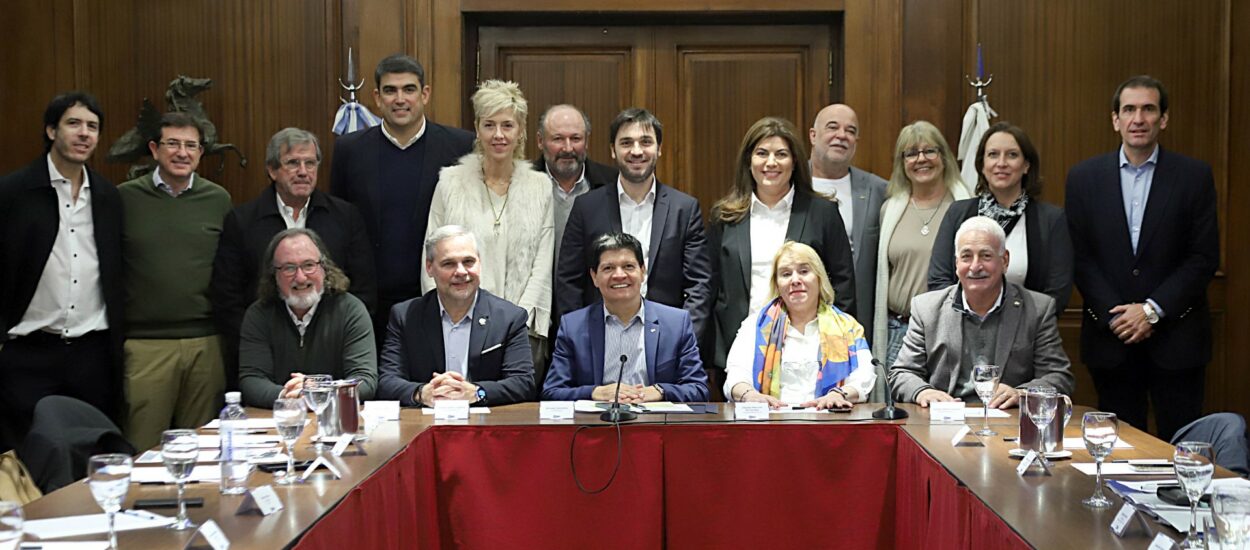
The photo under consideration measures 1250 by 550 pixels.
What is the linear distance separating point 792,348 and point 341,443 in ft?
5.04

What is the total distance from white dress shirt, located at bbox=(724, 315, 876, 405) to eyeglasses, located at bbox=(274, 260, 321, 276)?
52.7 inches

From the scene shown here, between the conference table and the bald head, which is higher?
the bald head

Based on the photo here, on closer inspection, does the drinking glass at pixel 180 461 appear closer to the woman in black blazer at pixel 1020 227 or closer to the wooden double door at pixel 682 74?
the woman in black blazer at pixel 1020 227

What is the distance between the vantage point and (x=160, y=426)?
4.38 meters

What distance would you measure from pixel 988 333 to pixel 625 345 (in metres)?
1.11

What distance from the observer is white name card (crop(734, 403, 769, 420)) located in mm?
3320

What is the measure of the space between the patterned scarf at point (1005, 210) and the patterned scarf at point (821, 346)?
0.72 m

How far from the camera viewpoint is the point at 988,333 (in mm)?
3713

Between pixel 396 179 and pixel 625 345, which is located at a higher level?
pixel 396 179

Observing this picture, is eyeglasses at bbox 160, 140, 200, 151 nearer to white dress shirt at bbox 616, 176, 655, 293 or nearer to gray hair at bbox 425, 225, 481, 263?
gray hair at bbox 425, 225, 481, 263

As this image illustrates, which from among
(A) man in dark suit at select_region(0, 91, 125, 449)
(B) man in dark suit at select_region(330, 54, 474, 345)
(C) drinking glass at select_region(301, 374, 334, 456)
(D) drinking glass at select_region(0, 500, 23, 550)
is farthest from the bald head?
(D) drinking glass at select_region(0, 500, 23, 550)

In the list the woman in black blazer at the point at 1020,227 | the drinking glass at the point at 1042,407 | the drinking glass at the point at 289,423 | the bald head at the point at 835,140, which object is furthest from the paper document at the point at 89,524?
the bald head at the point at 835,140

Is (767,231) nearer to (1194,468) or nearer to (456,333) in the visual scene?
(456,333)

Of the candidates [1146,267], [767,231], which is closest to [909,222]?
[767,231]
